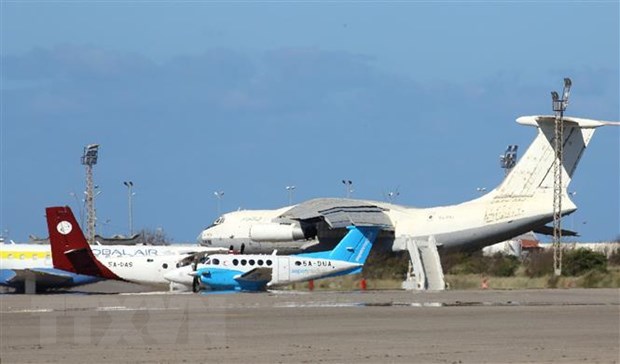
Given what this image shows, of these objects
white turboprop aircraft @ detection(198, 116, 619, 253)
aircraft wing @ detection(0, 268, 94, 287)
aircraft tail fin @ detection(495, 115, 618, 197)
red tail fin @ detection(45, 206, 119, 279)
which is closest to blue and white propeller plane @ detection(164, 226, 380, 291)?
red tail fin @ detection(45, 206, 119, 279)

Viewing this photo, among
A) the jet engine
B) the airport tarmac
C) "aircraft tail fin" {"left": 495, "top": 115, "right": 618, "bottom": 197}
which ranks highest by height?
"aircraft tail fin" {"left": 495, "top": 115, "right": 618, "bottom": 197}

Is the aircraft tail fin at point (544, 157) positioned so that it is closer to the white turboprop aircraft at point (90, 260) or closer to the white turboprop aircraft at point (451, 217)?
the white turboprop aircraft at point (451, 217)

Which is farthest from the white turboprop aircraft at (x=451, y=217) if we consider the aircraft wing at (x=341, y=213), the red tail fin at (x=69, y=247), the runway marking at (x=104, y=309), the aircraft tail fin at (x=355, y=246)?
the runway marking at (x=104, y=309)

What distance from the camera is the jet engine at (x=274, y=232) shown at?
6353 centimetres

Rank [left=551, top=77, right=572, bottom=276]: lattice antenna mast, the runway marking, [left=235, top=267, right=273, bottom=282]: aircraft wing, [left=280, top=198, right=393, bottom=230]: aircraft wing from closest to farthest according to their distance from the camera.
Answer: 1. the runway marking
2. [left=235, top=267, right=273, bottom=282]: aircraft wing
3. [left=551, top=77, right=572, bottom=276]: lattice antenna mast
4. [left=280, top=198, right=393, bottom=230]: aircraft wing

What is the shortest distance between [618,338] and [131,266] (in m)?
26.4

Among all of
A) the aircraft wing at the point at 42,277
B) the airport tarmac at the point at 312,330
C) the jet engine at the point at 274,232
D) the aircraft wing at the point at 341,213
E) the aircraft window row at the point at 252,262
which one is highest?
the aircraft wing at the point at 341,213

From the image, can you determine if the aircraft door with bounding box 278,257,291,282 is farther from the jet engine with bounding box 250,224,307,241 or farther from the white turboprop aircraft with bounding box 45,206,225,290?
the jet engine with bounding box 250,224,307,241

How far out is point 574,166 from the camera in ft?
194

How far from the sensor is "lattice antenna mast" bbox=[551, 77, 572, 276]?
181ft

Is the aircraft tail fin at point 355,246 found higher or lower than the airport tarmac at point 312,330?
higher

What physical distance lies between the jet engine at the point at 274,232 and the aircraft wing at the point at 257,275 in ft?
60.6

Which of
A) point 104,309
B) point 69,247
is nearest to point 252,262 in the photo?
point 69,247

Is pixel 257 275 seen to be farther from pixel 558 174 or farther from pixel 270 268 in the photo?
pixel 558 174
